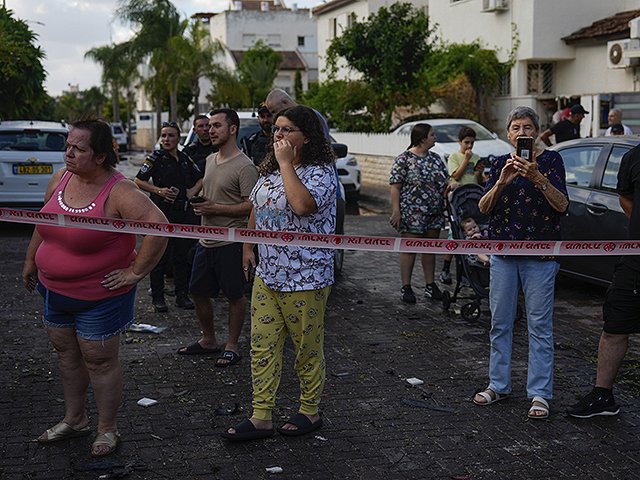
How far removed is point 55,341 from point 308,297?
1468mm

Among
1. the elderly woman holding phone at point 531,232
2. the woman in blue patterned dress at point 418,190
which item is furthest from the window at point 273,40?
the elderly woman holding phone at point 531,232

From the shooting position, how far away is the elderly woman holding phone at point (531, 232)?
462 centimetres

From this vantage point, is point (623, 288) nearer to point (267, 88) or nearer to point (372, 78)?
point (372, 78)

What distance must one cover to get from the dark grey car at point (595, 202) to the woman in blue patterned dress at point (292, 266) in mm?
4101

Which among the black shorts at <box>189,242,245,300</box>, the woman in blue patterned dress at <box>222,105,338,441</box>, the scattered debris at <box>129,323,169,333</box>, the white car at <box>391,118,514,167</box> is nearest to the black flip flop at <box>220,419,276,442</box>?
the woman in blue patterned dress at <box>222,105,338,441</box>

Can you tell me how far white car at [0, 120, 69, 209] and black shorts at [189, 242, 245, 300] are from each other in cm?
785

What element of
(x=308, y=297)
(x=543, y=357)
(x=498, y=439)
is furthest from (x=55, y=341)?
(x=543, y=357)

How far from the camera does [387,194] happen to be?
19531 mm

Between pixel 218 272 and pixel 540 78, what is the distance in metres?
20.7

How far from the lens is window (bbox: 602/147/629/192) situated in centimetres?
741

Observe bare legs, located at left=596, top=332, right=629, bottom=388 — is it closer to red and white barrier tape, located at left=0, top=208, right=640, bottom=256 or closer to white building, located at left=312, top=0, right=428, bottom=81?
red and white barrier tape, located at left=0, top=208, right=640, bottom=256

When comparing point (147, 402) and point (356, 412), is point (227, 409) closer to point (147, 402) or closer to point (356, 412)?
point (147, 402)

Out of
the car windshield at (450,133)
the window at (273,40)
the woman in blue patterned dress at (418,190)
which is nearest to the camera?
the woman in blue patterned dress at (418,190)

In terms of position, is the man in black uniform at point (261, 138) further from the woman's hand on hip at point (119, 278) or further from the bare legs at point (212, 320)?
the woman's hand on hip at point (119, 278)
